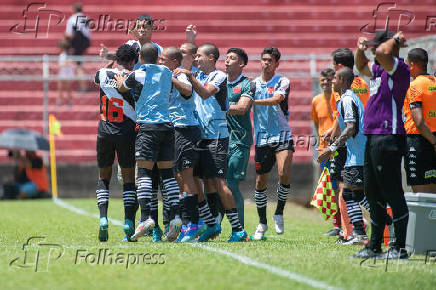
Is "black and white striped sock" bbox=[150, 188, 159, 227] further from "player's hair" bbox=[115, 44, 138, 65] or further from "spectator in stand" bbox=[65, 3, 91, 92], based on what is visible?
"spectator in stand" bbox=[65, 3, 91, 92]

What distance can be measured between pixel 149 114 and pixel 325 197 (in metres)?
3.12

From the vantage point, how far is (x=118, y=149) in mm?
9602

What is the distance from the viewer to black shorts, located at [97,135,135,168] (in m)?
9.55

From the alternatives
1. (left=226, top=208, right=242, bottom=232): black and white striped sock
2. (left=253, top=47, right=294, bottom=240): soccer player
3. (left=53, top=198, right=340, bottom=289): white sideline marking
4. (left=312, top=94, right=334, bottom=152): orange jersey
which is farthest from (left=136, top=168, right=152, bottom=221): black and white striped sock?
(left=312, top=94, right=334, bottom=152): orange jersey

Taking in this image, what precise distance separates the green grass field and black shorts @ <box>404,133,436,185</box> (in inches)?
45.4

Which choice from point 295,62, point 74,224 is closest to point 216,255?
point 74,224

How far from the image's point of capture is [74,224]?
1244 centimetres

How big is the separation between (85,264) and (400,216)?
2.77m

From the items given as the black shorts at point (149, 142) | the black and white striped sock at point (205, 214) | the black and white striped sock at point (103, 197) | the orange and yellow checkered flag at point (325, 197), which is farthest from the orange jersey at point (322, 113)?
the black and white striped sock at point (103, 197)

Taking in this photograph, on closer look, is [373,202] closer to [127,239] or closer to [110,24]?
[127,239]

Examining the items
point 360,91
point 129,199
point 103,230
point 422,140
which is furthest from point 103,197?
point 422,140

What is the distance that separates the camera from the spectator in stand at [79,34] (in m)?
21.6

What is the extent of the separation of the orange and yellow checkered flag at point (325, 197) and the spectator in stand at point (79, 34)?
11821mm

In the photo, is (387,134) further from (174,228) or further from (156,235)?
(156,235)
